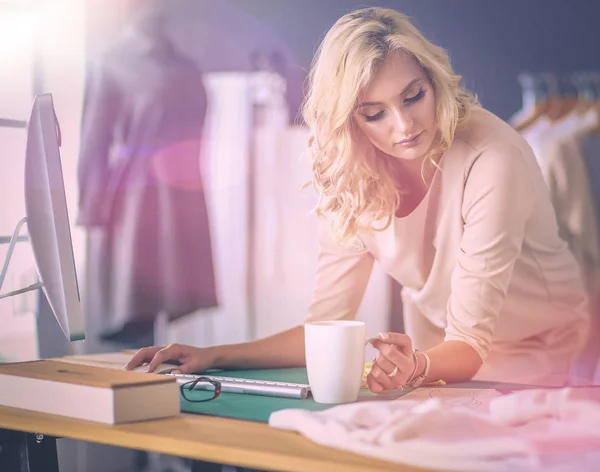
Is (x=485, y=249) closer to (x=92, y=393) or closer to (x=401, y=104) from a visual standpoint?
(x=401, y=104)

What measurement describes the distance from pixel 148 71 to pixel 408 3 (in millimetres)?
873

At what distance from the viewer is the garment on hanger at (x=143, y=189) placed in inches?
93.4

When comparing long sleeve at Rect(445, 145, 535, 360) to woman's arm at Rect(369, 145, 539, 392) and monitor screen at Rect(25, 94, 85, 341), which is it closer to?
woman's arm at Rect(369, 145, 539, 392)

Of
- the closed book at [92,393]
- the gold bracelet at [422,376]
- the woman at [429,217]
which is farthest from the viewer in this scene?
the woman at [429,217]

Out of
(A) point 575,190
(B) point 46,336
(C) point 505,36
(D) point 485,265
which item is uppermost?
(C) point 505,36

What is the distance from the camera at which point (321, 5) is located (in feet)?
6.70

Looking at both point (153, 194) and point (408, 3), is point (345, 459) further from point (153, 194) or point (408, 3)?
point (153, 194)

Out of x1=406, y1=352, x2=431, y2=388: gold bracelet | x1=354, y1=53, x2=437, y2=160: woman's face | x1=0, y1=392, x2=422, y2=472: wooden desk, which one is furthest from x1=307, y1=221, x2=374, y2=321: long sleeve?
x1=0, y1=392, x2=422, y2=472: wooden desk

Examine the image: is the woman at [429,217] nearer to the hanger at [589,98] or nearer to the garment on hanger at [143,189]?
the hanger at [589,98]

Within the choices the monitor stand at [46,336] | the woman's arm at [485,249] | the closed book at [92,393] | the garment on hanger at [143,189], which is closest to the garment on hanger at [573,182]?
the woman's arm at [485,249]

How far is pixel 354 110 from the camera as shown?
1.69m

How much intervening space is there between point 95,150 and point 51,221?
1.35 metres

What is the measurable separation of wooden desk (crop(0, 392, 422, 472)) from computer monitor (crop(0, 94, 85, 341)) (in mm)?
151

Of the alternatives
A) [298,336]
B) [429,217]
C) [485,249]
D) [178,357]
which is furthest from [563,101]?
[178,357]
